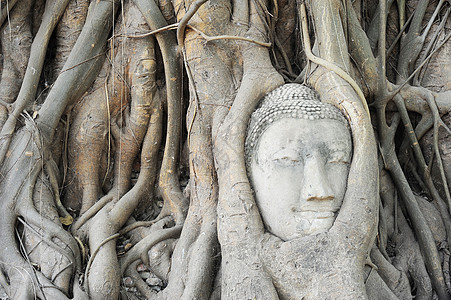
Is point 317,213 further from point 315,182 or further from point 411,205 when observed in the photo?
point 411,205

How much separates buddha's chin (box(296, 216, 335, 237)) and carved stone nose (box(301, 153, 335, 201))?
3.9 inches

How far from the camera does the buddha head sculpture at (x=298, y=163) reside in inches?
84.4

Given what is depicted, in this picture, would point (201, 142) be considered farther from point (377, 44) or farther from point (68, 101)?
point (377, 44)

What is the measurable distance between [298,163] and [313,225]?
0.30 meters

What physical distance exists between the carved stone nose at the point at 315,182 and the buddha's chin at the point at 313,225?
0.32 feet

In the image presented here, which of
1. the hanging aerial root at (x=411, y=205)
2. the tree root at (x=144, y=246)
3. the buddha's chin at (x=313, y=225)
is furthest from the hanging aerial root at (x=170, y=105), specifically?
the hanging aerial root at (x=411, y=205)

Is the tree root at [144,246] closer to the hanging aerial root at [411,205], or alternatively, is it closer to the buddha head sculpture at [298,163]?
the buddha head sculpture at [298,163]

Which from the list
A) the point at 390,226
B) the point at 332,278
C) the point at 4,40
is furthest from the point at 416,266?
the point at 4,40

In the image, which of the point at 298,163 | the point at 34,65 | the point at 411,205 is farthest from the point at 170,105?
the point at 411,205

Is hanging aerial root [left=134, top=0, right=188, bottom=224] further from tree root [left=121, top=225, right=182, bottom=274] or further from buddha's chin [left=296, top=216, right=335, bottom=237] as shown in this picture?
buddha's chin [left=296, top=216, right=335, bottom=237]

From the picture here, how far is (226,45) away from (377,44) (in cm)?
120

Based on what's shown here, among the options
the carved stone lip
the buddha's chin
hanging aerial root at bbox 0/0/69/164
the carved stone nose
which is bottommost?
the buddha's chin

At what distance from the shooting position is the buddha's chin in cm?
212

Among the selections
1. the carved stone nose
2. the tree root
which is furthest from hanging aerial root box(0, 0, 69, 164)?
the carved stone nose
